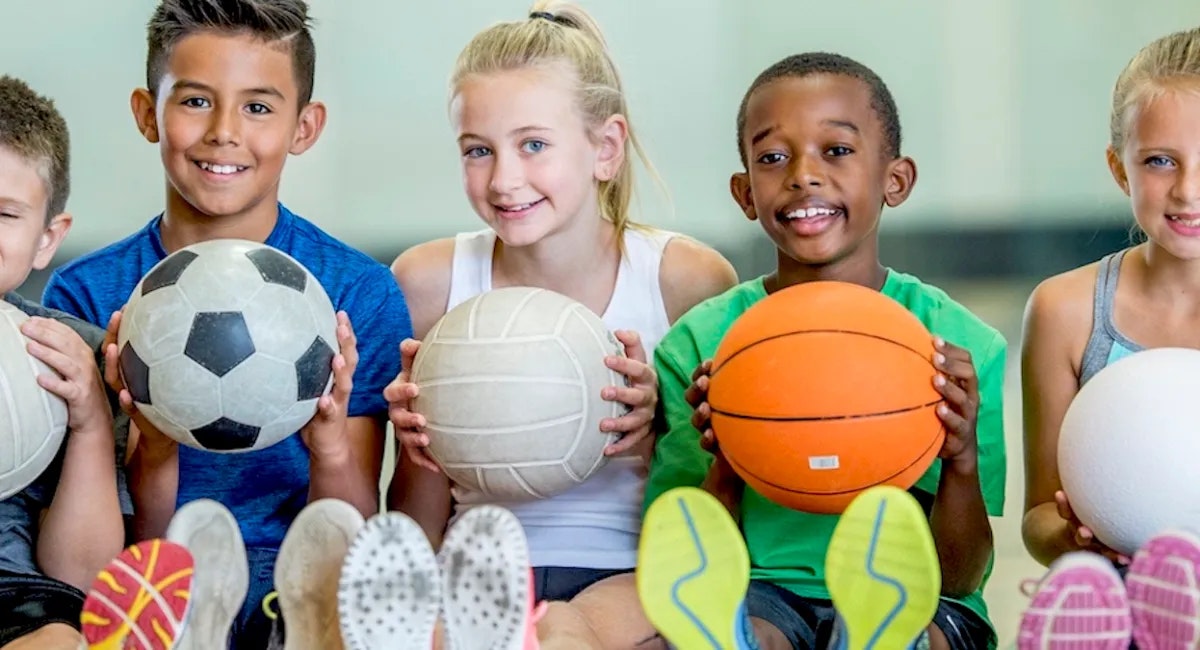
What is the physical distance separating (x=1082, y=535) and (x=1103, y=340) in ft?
1.29

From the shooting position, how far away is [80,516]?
6.41 feet

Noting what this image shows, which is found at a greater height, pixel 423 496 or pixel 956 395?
pixel 956 395

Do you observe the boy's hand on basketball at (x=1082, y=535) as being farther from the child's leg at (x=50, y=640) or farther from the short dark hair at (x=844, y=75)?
the child's leg at (x=50, y=640)

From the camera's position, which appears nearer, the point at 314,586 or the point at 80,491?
the point at 314,586

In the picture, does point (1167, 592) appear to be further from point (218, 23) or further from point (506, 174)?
point (218, 23)

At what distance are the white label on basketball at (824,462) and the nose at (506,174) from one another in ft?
2.39

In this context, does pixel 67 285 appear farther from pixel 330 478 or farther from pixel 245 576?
pixel 245 576

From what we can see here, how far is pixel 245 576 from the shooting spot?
1.73m

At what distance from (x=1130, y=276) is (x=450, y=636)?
125 centimetres

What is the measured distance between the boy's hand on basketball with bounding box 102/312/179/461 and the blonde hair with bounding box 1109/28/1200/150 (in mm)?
1532

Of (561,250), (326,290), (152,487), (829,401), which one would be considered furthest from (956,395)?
(152,487)

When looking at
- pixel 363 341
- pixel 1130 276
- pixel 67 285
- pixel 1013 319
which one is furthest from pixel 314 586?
pixel 1013 319

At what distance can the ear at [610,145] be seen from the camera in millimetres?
2436

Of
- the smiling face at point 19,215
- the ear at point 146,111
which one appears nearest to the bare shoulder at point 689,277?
the ear at point 146,111
